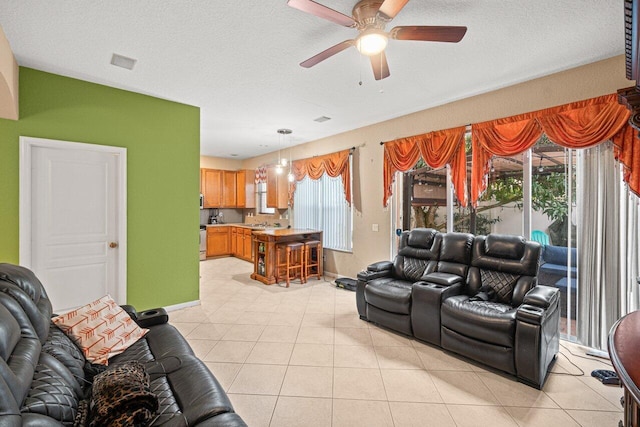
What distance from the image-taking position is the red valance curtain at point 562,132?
2.72 metres

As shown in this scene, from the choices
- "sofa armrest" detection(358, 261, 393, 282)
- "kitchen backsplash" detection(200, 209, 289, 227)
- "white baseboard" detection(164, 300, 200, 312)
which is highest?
"kitchen backsplash" detection(200, 209, 289, 227)

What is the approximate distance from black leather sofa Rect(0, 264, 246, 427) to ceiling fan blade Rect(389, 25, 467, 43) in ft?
8.21

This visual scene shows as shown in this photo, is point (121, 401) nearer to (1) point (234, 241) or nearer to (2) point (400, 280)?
(2) point (400, 280)

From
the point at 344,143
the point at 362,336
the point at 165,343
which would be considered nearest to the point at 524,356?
the point at 362,336

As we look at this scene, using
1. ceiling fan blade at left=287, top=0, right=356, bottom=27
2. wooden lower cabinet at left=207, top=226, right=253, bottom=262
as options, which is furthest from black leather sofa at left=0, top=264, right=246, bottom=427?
wooden lower cabinet at left=207, top=226, right=253, bottom=262

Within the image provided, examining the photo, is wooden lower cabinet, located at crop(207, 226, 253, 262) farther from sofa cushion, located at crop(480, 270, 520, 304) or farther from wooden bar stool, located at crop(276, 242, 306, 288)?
sofa cushion, located at crop(480, 270, 520, 304)

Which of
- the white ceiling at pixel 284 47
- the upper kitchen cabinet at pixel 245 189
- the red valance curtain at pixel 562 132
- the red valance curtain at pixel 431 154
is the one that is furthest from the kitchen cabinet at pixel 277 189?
the red valance curtain at pixel 562 132

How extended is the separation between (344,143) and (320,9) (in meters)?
3.95

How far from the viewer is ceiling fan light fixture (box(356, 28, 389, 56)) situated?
2.09m

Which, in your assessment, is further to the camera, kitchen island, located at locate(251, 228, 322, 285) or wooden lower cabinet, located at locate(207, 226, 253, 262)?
wooden lower cabinet, located at locate(207, 226, 253, 262)

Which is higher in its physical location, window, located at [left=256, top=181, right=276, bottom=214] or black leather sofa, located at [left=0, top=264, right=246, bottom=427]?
window, located at [left=256, top=181, right=276, bottom=214]

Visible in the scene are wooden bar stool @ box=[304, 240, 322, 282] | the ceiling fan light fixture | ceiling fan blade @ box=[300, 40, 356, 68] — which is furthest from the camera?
wooden bar stool @ box=[304, 240, 322, 282]

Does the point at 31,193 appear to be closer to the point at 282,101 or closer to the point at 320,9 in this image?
the point at 282,101

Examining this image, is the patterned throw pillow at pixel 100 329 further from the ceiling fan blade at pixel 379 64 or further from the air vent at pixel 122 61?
the ceiling fan blade at pixel 379 64
